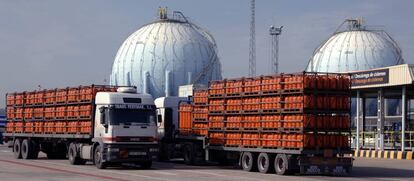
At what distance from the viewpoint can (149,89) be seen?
71312 millimetres

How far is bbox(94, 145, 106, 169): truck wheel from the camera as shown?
26.8 meters

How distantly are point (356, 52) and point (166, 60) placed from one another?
19.1m

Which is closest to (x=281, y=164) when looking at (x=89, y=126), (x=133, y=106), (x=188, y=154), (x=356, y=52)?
(x=133, y=106)

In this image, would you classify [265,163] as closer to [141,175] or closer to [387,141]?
[141,175]

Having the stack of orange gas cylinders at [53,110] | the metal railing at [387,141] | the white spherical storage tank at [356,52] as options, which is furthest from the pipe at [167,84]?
the stack of orange gas cylinders at [53,110]

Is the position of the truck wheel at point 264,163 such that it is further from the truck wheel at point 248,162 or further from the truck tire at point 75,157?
the truck tire at point 75,157

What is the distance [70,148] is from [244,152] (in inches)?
307

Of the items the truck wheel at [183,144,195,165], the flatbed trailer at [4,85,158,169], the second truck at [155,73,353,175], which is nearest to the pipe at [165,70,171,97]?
the flatbed trailer at [4,85,158,169]

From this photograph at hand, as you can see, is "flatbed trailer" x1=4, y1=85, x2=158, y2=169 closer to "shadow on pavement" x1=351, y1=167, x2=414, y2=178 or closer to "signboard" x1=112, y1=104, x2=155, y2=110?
"signboard" x1=112, y1=104, x2=155, y2=110

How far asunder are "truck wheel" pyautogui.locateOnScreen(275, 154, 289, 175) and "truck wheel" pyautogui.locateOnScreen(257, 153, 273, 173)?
396 mm

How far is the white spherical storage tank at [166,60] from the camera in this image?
70.9 m

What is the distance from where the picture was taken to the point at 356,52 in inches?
2862

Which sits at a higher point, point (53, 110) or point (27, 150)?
point (53, 110)

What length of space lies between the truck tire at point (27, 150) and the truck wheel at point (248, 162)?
12.2 m
